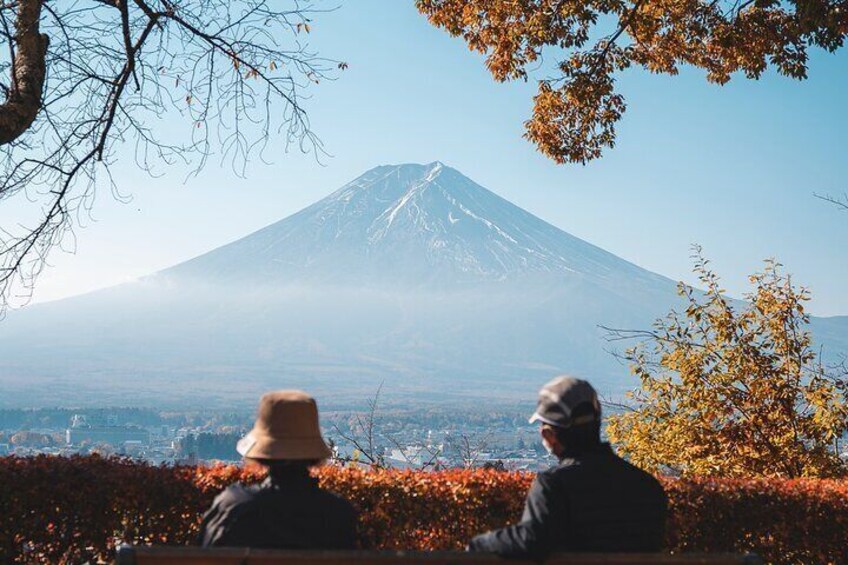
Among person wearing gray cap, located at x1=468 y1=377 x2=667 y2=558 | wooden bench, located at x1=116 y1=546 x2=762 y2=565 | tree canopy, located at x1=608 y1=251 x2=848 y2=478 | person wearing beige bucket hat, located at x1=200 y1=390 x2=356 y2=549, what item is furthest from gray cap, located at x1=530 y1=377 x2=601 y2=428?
tree canopy, located at x1=608 y1=251 x2=848 y2=478

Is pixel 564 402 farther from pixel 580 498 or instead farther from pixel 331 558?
pixel 331 558

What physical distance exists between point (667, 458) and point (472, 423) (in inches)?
2694

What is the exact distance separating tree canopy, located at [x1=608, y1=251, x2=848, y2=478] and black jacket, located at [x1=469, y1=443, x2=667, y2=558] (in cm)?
714

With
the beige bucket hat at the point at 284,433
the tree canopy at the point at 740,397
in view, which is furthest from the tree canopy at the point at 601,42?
the beige bucket hat at the point at 284,433

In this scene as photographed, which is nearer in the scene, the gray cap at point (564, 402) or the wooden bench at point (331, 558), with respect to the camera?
A: the wooden bench at point (331, 558)

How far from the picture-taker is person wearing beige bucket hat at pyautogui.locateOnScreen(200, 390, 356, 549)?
359 centimetres

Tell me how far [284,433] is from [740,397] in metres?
8.17

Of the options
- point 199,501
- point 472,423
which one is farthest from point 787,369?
point 472,423

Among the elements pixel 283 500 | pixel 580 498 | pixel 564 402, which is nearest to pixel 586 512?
pixel 580 498

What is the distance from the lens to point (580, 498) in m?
3.58

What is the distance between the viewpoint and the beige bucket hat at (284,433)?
12.0 ft

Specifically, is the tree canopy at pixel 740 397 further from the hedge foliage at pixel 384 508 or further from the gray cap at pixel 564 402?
the gray cap at pixel 564 402

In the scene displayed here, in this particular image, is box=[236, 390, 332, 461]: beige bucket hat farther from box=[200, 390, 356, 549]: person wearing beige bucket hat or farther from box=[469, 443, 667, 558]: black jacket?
box=[469, 443, 667, 558]: black jacket

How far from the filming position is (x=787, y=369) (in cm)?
1090
